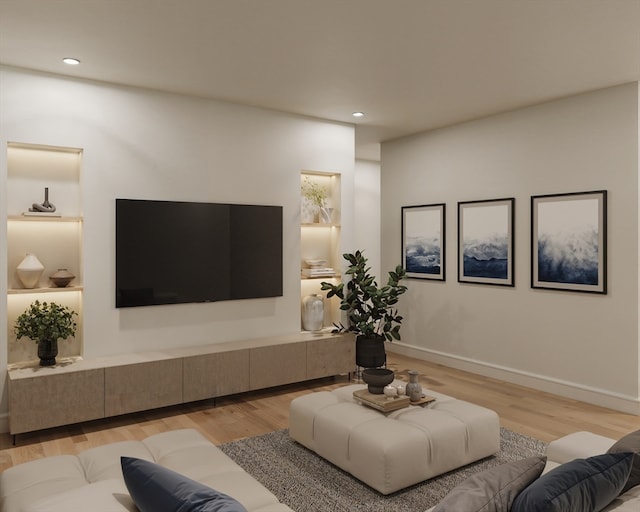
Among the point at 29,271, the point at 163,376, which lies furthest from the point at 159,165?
the point at 163,376

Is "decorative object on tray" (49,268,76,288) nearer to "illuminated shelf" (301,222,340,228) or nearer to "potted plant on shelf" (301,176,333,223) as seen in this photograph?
"illuminated shelf" (301,222,340,228)

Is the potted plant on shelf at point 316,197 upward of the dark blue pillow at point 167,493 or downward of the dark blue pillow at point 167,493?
upward

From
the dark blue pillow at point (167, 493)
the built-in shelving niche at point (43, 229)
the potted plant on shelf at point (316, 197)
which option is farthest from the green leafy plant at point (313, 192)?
the dark blue pillow at point (167, 493)

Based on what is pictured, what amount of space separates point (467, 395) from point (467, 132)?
2.82 meters

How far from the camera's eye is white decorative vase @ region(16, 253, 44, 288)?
388 cm

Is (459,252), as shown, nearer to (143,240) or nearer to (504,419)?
(504,419)

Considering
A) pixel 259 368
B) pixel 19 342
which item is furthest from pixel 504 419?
pixel 19 342

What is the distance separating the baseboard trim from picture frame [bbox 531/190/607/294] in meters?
0.89

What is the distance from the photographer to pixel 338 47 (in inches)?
137

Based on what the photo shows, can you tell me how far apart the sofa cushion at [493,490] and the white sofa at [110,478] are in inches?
29.5

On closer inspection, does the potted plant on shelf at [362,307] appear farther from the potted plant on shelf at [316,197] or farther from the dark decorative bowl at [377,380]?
the dark decorative bowl at [377,380]

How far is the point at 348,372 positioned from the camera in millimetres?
5258

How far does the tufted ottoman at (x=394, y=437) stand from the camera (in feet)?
9.16

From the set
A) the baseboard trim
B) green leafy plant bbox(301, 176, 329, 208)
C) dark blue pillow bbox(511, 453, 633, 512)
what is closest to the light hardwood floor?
the baseboard trim
